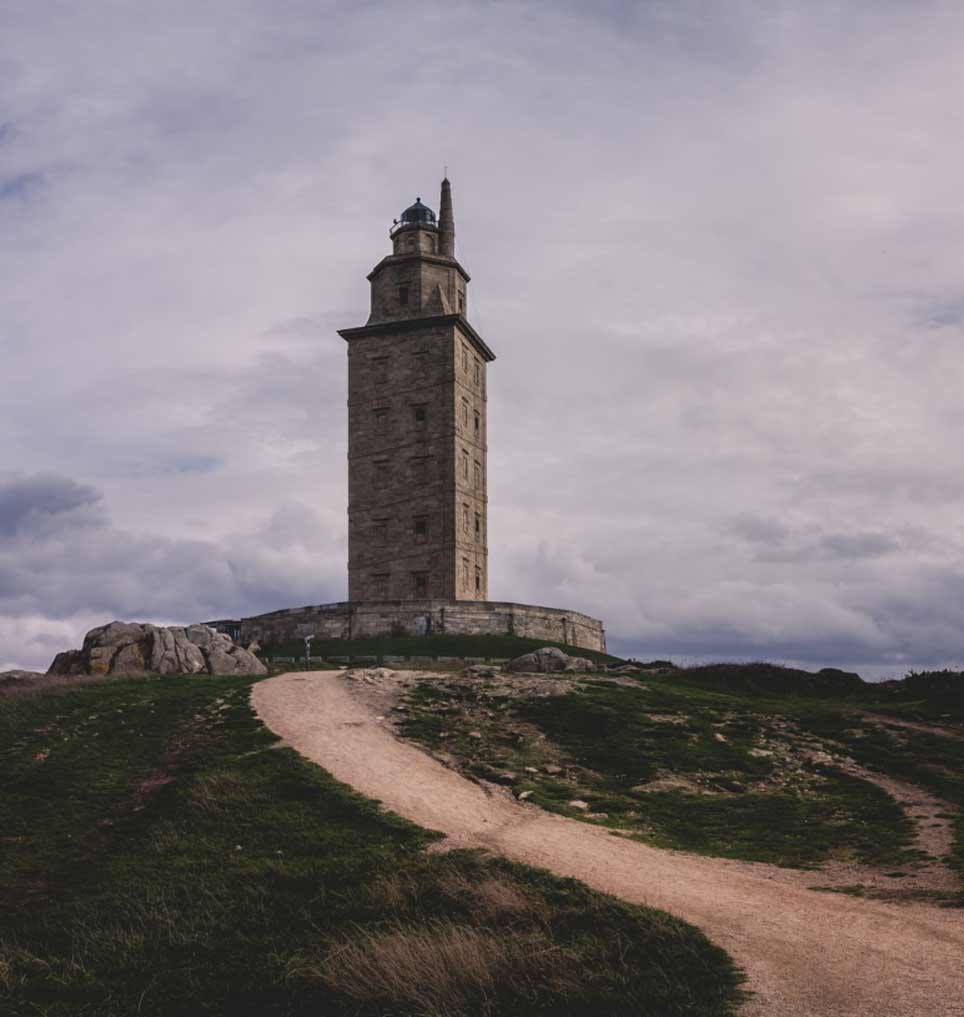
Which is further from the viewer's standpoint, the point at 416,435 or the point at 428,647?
the point at 416,435

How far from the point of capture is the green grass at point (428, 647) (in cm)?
4869

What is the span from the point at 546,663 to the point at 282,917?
25470 mm

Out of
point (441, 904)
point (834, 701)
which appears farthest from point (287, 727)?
point (834, 701)

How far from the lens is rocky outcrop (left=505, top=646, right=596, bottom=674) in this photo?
3962cm

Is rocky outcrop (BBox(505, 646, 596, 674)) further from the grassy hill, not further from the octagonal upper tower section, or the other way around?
the octagonal upper tower section

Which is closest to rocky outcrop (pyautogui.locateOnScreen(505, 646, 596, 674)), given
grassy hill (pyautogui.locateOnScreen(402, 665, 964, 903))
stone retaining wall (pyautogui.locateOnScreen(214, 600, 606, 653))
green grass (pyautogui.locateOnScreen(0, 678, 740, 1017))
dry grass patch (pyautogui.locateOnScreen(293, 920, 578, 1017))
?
grassy hill (pyautogui.locateOnScreen(402, 665, 964, 903))

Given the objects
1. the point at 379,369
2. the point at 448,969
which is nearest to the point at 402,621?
the point at 379,369

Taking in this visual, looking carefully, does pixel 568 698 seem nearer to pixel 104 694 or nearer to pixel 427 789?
pixel 427 789

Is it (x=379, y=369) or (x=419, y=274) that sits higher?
(x=419, y=274)

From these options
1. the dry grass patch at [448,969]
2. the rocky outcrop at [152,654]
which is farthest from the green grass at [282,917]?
the rocky outcrop at [152,654]

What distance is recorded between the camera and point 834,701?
3694cm

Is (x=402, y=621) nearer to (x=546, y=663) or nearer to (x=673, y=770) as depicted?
(x=546, y=663)

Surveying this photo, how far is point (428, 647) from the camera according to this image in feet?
163

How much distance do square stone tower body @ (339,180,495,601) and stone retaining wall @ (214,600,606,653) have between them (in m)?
5.21
